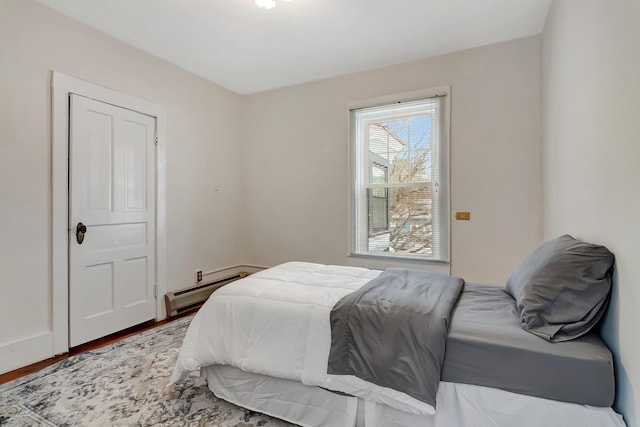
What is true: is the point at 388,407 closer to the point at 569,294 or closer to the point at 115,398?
the point at 569,294

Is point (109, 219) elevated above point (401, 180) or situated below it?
below

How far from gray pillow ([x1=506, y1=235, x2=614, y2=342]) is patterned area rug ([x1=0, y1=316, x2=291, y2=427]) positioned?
4.29 ft

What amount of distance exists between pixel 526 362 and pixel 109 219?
10.2 ft

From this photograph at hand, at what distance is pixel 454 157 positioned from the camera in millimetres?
3098

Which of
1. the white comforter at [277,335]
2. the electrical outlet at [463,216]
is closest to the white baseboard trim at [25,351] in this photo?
the white comforter at [277,335]

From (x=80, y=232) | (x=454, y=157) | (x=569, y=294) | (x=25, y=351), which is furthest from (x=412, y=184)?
(x=25, y=351)

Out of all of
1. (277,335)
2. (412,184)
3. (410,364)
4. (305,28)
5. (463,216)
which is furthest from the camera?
(412,184)

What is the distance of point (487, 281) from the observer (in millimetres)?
2994

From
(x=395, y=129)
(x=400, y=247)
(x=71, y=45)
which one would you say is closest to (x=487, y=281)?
(x=400, y=247)

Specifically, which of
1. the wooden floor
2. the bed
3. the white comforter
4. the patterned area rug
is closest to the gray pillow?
the bed

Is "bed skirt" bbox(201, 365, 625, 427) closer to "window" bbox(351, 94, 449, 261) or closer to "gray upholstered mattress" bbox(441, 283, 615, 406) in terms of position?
"gray upholstered mattress" bbox(441, 283, 615, 406)

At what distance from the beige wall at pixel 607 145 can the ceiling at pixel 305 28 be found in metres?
0.60

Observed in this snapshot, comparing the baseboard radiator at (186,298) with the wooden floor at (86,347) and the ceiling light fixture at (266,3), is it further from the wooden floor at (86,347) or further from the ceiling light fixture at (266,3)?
the ceiling light fixture at (266,3)

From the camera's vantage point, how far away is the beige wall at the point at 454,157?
2.85m
